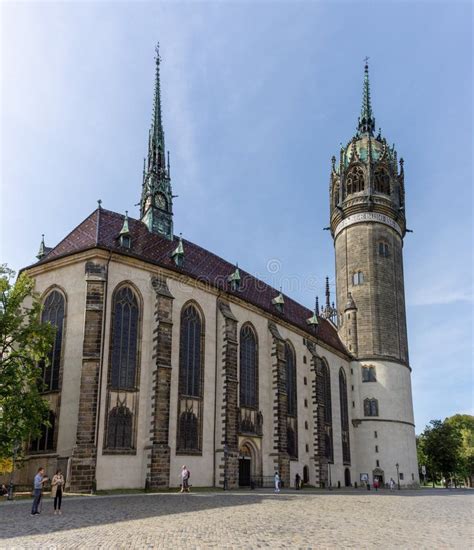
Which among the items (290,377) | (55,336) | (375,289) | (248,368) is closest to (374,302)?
(375,289)

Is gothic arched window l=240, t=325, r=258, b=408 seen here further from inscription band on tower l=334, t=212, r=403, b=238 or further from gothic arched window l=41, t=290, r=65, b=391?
inscription band on tower l=334, t=212, r=403, b=238

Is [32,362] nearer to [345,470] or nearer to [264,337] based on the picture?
[264,337]

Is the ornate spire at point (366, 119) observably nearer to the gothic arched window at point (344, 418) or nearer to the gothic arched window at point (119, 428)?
the gothic arched window at point (344, 418)

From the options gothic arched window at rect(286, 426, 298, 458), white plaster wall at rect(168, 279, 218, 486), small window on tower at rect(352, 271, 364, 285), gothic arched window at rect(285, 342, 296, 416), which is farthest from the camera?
small window on tower at rect(352, 271, 364, 285)

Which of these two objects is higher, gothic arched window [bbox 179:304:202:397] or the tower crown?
the tower crown

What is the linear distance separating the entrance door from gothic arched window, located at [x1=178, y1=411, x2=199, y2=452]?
552 cm

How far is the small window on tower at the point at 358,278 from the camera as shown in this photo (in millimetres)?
58081

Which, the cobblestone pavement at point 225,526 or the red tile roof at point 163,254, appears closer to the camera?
the cobblestone pavement at point 225,526

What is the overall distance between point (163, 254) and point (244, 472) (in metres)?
15.7

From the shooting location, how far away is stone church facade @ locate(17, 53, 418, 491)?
30.2 metres

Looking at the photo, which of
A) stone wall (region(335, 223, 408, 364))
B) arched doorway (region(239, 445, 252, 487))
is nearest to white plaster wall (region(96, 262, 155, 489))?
arched doorway (region(239, 445, 252, 487))

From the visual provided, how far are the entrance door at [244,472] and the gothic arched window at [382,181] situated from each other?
33.8 metres

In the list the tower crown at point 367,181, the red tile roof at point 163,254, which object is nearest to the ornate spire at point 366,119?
the tower crown at point 367,181

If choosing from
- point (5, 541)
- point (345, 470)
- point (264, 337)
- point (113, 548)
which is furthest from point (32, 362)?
point (345, 470)
